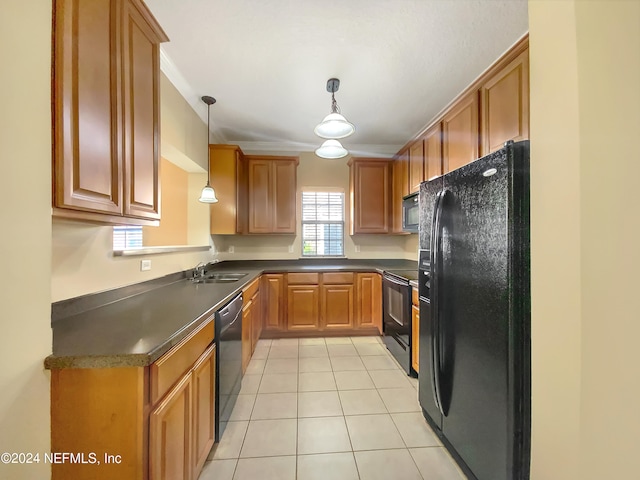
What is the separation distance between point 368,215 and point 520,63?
233 cm

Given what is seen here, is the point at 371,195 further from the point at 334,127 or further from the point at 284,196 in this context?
the point at 334,127

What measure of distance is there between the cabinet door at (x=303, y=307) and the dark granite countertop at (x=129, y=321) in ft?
4.34

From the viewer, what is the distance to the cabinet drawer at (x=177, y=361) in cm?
88

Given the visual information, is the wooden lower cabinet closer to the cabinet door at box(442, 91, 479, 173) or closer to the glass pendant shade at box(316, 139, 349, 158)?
the glass pendant shade at box(316, 139, 349, 158)

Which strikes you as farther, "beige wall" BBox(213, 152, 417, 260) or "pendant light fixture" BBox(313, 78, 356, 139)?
"beige wall" BBox(213, 152, 417, 260)

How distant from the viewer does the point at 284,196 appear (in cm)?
359

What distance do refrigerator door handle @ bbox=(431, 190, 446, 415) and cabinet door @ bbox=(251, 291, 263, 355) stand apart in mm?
1795

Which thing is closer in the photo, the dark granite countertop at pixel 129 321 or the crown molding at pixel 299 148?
the dark granite countertop at pixel 129 321

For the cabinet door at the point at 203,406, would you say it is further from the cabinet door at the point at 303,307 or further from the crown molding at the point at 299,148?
the crown molding at the point at 299,148

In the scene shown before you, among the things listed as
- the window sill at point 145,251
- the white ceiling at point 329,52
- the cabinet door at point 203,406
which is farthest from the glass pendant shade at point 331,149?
the cabinet door at point 203,406

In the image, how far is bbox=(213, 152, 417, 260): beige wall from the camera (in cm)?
382

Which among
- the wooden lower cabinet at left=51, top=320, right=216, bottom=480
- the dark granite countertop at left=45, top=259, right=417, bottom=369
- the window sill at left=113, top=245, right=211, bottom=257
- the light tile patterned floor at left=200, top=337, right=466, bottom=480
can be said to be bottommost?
the light tile patterned floor at left=200, top=337, right=466, bottom=480

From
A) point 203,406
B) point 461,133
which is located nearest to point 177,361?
point 203,406

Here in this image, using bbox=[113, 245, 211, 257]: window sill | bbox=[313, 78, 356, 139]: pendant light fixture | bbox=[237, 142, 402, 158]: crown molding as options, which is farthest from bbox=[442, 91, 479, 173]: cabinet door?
bbox=[113, 245, 211, 257]: window sill
